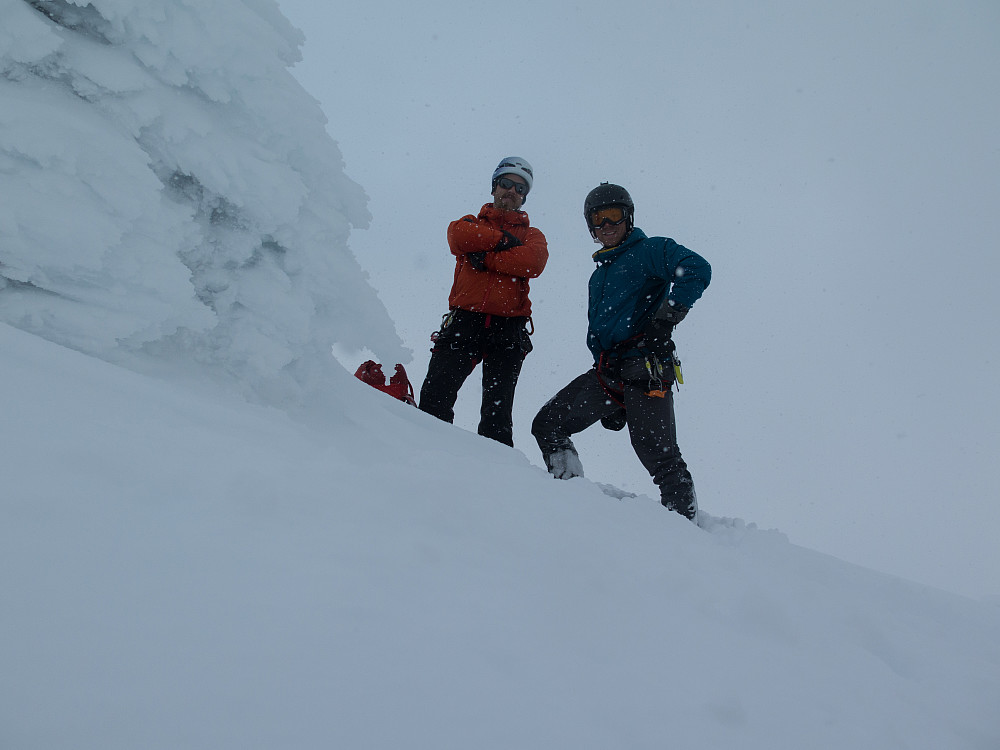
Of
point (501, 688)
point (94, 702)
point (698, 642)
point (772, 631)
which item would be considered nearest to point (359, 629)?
point (501, 688)

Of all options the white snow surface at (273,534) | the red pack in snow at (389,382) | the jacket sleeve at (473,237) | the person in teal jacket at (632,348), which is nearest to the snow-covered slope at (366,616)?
the white snow surface at (273,534)

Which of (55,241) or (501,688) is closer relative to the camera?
(501,688)

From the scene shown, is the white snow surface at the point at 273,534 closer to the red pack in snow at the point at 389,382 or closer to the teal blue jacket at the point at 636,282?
the teal blue jacket at the point at 636,282

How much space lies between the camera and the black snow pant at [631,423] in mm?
3750

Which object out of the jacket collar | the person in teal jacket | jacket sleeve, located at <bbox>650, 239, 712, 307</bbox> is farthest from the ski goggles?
Result: jacket sleeve, located at <bbox>650, 239, 712, 307</bbox>

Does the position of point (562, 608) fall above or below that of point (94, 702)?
above

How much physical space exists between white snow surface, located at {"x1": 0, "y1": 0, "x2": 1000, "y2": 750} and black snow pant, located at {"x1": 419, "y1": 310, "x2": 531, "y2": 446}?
1655mm

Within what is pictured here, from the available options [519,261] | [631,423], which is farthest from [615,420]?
[519,261]

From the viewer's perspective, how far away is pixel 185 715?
987 millimetres

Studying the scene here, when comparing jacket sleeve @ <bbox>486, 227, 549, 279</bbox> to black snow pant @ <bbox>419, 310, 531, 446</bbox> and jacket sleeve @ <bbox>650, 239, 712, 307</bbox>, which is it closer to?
black snow pant @ <bbox>419, 310, 531, 446</bbox>

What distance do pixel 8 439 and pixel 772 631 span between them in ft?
7.12

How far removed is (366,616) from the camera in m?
1.26

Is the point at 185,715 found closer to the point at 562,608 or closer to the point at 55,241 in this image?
the point at 562,608

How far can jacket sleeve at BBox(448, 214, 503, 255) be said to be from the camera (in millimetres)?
4598
